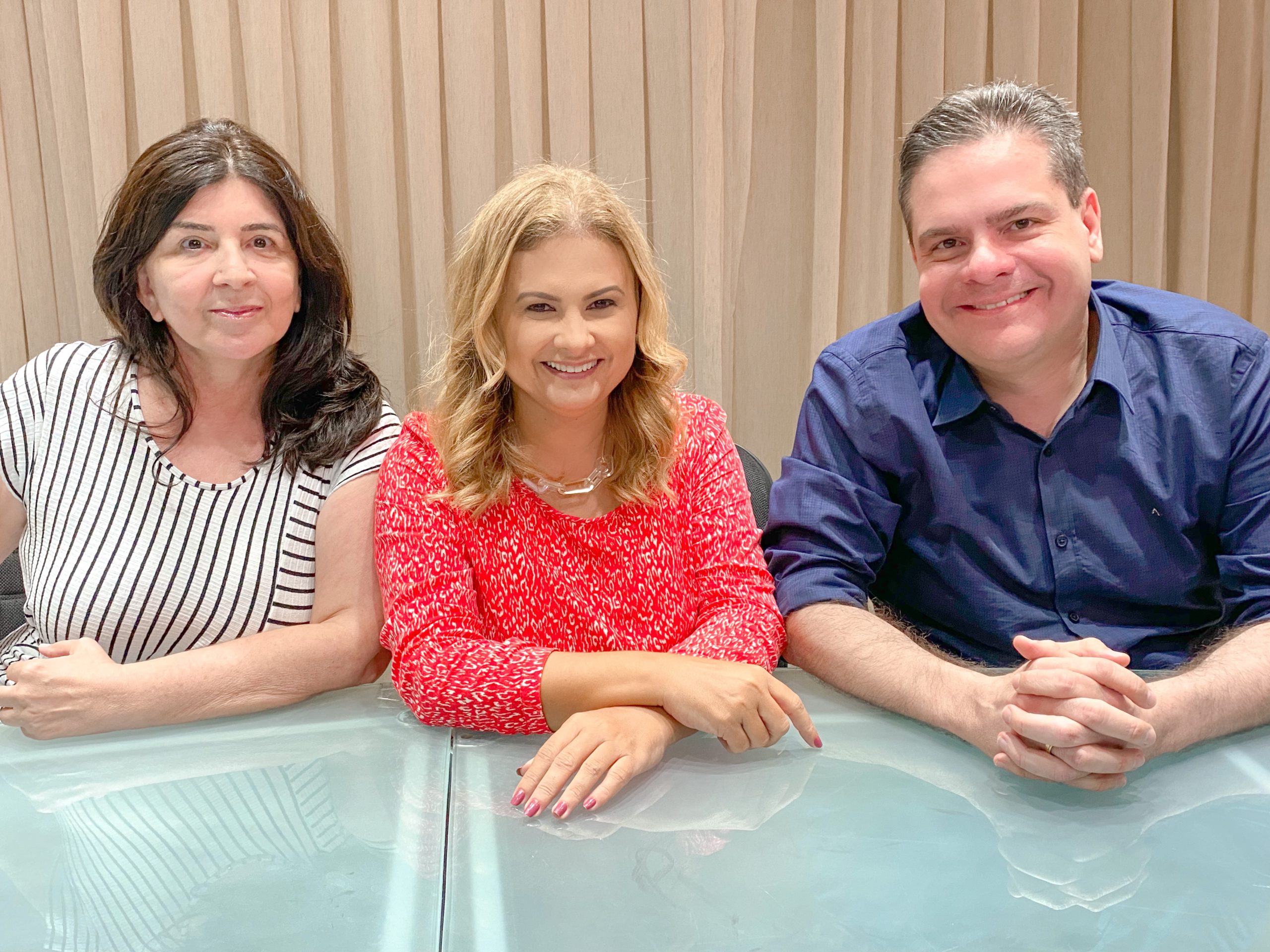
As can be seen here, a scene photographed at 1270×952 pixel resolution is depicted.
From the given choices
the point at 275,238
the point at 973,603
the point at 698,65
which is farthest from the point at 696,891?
the point at 698,65

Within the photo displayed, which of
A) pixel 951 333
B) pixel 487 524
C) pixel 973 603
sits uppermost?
pixel 951 333

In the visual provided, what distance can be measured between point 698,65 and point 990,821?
6.41 ft

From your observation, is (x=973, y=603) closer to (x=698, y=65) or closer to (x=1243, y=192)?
(x=698, y=65)

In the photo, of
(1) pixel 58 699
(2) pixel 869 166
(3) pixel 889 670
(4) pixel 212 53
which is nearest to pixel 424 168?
(4) pixel 212 53

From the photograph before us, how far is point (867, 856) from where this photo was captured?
1.04 m

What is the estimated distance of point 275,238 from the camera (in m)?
1.82

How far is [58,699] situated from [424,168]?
1476 millimetres

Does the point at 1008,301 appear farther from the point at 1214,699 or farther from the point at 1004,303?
the point at 1214,699

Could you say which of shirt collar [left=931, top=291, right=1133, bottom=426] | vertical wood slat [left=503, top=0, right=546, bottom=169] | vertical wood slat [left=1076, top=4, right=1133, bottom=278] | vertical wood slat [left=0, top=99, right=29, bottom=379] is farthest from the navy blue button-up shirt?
vertical wood slat [left=0, top=99, right=29, bottom=379]

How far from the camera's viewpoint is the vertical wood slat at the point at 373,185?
2.42 metres

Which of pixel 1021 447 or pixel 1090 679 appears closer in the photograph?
pixel 1090 679

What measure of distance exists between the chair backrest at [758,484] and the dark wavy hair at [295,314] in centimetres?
81

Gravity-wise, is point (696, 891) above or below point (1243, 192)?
below

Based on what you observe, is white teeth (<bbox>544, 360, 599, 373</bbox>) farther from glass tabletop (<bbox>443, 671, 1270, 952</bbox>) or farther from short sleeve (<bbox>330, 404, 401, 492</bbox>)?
glass tabletop (<bbox>443, 671, 1270, 952</bbox>)
